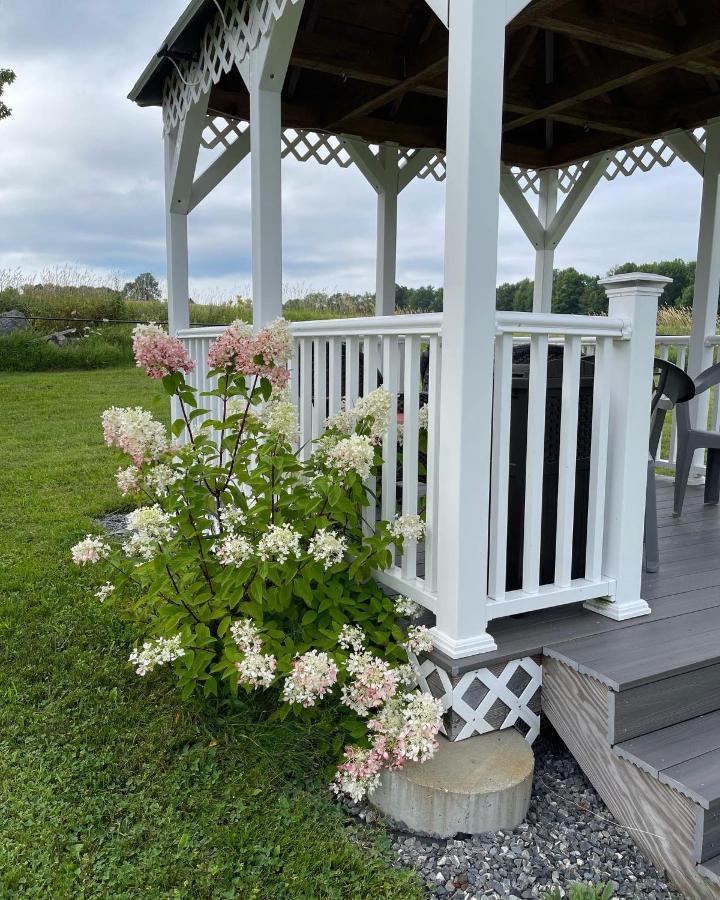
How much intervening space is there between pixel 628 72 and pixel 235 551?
359cm

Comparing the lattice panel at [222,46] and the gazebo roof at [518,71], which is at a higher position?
the gazebo roof at [518,71]

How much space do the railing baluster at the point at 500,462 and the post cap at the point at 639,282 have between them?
50cm

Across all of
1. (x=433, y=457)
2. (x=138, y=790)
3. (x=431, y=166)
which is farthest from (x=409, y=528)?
(x=431, y=166)

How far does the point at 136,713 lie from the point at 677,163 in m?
5.16

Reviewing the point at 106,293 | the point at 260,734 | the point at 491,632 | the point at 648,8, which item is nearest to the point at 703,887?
the point at 491,632

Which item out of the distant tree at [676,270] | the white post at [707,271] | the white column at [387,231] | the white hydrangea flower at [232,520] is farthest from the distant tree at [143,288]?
the white hydrangea flower at [232,520]

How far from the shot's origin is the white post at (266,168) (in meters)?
3.05

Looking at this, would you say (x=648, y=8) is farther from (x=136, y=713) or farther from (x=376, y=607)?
(x=136, y=713)

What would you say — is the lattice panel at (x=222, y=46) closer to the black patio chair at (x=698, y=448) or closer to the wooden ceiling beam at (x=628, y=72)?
the wooden ceiling beam at (x=628, y=72)

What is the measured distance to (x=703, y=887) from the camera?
5.69 ft

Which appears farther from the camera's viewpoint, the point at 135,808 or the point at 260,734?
the point at 260,734

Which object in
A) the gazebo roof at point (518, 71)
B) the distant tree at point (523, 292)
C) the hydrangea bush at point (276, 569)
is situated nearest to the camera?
the hydrangea bush at point (276, 569)

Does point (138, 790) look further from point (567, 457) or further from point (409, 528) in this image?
point (567, 457)

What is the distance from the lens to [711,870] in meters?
1.70
